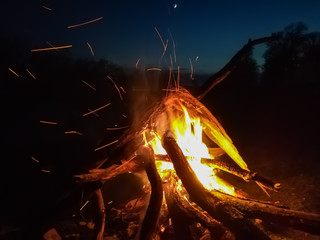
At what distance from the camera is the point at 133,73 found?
40.4 feet

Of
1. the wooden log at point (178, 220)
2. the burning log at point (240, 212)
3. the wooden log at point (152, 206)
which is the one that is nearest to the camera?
the burning log at point (240, 212)

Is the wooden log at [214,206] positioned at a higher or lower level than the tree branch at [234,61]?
lower

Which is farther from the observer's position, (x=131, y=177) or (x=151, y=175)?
(x=131, y=177)

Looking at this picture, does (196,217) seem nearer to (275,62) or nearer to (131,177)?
(131,177)

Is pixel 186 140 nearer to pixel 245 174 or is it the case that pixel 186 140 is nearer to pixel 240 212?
pixel 245 174

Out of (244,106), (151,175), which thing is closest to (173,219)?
(151,175)

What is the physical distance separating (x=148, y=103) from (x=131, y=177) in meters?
2.59

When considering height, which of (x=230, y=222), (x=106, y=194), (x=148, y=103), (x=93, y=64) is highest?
(x=93, y=64)

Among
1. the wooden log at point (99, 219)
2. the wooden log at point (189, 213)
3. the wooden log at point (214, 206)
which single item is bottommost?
the wooden log at point (99, 219)

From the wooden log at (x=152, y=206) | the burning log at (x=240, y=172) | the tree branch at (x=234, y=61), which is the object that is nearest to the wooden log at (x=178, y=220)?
the wooden log at (x=152, y=206)

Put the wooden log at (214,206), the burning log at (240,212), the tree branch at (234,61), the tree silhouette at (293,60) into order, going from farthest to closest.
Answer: the tree silhouette at (293,60) → the tree branch at (234,61) → the wooden log at (214,206) → the burning log at (240,212)

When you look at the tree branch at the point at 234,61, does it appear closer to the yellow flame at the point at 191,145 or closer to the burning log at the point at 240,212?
the yellow flame at the point at 191,145

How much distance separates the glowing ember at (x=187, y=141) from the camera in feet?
12.0

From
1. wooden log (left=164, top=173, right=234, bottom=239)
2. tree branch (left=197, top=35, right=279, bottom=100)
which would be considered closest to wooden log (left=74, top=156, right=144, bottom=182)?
wooden log (left=164, top=173, right=234, bottom=239)
